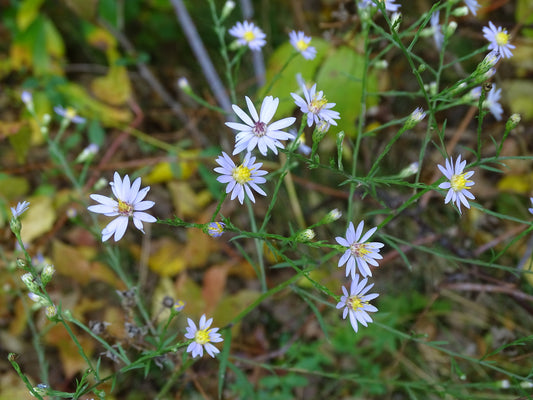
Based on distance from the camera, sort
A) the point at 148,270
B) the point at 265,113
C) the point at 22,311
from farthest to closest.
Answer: the point at 148,270 < the point at 22,311 < the point at 265,113

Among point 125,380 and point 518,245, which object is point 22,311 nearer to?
point 125,380

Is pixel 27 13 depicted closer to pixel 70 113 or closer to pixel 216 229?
pixel 70 113

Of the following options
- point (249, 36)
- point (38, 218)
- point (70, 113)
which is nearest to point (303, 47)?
point (249, 36)

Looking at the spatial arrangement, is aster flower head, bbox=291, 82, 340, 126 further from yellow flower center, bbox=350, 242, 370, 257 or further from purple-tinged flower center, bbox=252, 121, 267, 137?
yellow flower center, bbox=350, 242, 370, 257

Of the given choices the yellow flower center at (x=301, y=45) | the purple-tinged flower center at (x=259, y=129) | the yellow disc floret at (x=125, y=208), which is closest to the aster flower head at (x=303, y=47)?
the yellow flower center at (x=301, y=45)

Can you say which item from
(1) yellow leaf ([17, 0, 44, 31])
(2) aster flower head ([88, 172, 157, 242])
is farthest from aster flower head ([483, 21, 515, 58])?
(1) yellow leaf ([17, 0, 44, 31])

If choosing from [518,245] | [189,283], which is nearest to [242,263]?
[189,283]
